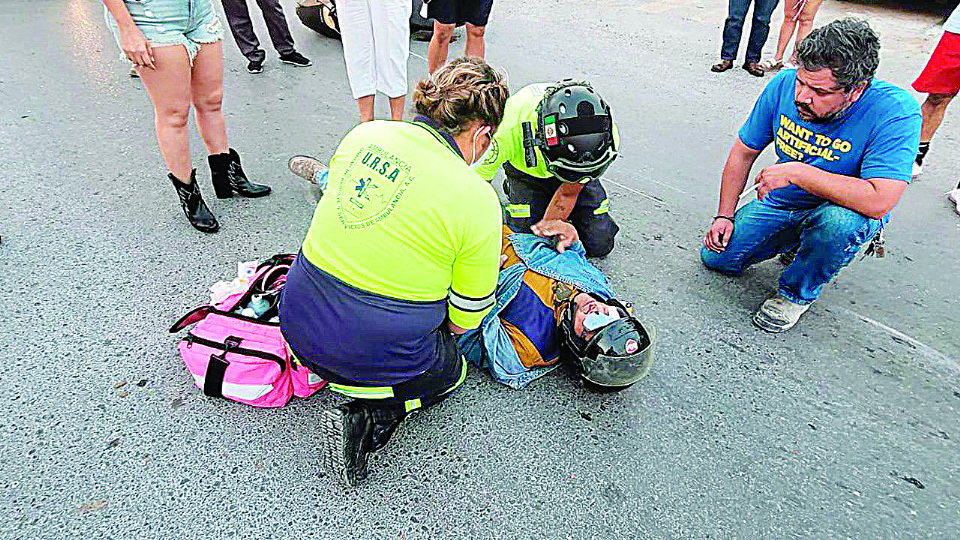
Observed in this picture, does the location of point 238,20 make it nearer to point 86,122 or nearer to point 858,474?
point 86,122

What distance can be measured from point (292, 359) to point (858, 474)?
1.89 meters

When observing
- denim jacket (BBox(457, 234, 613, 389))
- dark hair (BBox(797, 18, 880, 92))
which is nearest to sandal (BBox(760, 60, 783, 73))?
dark hair (BBox(797, 18, 880, 92))

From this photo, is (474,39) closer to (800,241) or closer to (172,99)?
(172,99)

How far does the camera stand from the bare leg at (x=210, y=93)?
2.82m

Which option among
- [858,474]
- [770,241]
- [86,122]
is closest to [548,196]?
[770,241]

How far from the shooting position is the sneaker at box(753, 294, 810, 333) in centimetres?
265

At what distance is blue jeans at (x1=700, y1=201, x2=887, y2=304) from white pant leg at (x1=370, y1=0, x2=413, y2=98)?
1.89 meters

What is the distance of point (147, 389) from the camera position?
2148 mm

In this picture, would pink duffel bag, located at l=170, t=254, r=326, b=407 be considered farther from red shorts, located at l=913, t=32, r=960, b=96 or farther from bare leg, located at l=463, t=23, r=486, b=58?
red shorts, located at l=913, t=32, r=960, b=96

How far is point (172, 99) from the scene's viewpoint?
268cm

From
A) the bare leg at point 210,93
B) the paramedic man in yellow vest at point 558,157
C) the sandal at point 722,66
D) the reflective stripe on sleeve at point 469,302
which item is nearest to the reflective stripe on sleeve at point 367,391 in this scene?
the reflective stripe on sleeve at point 469,302

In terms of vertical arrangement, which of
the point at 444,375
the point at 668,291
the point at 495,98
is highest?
the point at 495,98

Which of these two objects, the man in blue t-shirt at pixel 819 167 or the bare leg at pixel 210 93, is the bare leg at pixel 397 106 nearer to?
the bare leg at pixel 210 93

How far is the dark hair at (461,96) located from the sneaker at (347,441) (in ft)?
2.94
